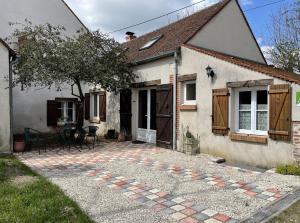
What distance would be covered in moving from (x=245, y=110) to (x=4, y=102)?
25.8 ft

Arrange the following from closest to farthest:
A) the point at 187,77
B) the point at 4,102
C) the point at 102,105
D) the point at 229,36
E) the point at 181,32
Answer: the point at 4,102 → the point at 187,77 → the point at 181,32 → the point at 229,36 → the point at 102,105

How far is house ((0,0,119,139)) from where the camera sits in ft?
52.6

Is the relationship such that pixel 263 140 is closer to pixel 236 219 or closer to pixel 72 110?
pixel 236 219

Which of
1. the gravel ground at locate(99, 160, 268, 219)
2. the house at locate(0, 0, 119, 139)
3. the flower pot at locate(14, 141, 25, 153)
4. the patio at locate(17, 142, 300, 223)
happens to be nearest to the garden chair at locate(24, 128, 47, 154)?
the flower pot at locate(14, 141, 25, 153)

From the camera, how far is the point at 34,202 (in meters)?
5.14

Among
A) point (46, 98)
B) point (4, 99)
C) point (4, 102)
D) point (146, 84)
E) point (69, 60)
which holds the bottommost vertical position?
point (4, 102)

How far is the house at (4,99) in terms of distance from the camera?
10.2 metres

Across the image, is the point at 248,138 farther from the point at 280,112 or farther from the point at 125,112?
the point at 125,112

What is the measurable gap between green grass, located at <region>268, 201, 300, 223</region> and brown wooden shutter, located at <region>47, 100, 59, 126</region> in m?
14.4

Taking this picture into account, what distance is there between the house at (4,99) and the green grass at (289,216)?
897 centimetres

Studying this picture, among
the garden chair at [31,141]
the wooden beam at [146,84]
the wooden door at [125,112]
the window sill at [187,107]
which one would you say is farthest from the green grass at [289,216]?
the wooden door at [125,112]

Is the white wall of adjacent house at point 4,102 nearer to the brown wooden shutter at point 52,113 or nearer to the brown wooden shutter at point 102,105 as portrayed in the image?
the brown wooden shutter at point 102,105

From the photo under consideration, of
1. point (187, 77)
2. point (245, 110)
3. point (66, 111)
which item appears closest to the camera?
point (245, 110)

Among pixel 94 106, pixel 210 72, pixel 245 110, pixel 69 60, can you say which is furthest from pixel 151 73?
pixel 94 106
